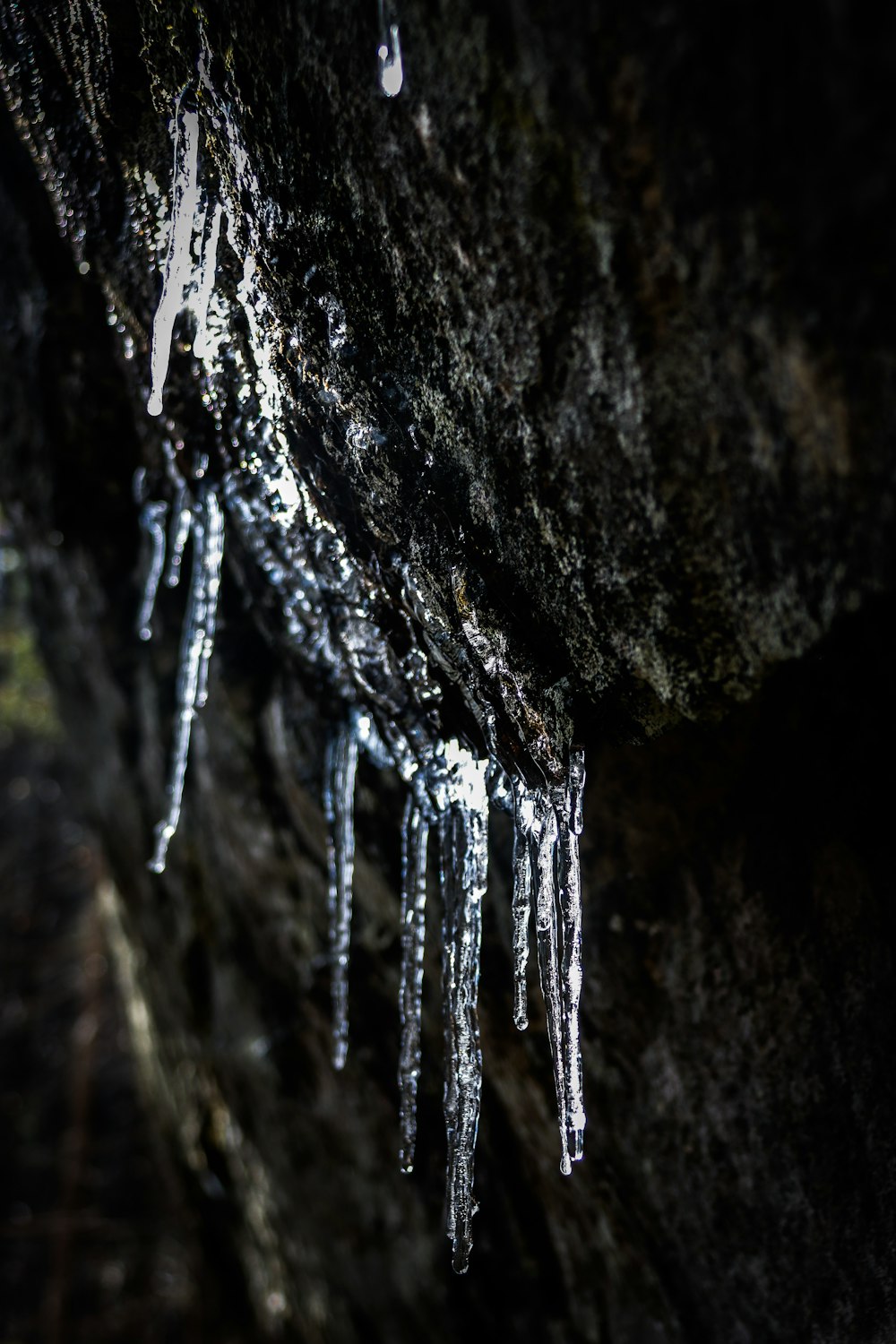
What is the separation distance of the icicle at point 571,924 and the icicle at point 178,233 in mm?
971

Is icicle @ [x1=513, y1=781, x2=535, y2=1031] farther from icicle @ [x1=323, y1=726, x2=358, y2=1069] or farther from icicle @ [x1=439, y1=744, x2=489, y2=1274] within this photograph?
icicle @ [x1=323, y1=726, x2=358, y2=1069]

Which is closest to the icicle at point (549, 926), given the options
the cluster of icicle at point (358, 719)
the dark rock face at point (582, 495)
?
the cluster of icicle at point (358, 719)

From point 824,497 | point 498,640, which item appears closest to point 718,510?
point 824,497

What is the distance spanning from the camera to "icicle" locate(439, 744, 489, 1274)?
1531 millimetres

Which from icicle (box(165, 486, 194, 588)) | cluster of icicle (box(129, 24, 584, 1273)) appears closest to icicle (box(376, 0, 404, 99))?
cluster of icicle (box(129, 24, 584, 1273))

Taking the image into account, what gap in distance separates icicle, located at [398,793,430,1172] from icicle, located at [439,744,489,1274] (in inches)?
4.3

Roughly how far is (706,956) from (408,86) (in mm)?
1436

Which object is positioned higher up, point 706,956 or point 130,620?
point 130,620

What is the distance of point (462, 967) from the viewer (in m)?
1.55

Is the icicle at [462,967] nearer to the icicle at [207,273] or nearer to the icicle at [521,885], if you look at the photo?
the icicle at [521,885]

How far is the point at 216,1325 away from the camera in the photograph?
5.17m

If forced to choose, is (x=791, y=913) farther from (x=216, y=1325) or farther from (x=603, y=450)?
(x=216, y=1325)

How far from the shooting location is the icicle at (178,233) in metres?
1.29

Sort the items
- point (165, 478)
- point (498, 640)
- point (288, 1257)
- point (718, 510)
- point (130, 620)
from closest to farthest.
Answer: point (718, 510)
point (498, 640)
point (165, 478)
point (130, 620)
point (288, 1257)
